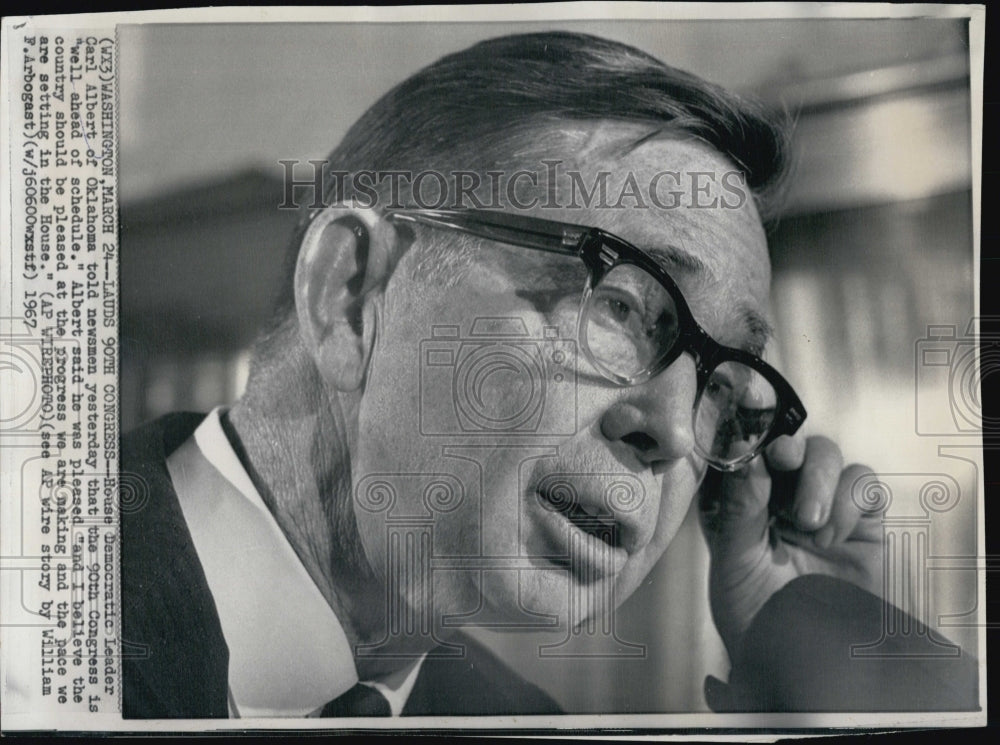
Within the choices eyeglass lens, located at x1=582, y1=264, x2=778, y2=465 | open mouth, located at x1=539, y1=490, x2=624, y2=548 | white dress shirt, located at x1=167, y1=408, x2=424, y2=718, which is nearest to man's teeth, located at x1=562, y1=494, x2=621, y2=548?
open mouth, located at x1=539, y1=490, x2=624, y2=548

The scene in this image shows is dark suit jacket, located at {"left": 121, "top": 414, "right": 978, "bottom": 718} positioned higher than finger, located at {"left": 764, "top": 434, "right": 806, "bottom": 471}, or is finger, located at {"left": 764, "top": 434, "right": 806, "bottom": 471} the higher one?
finger, located at {"left": 764, "top": 434, "right": 806, "bottom": 471}

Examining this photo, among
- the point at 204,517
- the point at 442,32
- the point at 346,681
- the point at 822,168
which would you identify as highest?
the point at 442,32

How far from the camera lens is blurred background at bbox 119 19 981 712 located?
27.1 inches

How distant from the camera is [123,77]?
2.29 ft

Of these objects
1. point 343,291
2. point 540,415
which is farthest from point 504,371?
point 343,291

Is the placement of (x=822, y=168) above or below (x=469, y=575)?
above

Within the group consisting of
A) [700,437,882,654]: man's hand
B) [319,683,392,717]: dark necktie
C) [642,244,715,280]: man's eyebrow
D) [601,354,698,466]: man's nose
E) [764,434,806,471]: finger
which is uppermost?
[642,244,715,280]: man's eyebrow

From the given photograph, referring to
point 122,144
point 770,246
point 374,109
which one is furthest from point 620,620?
point 122,144

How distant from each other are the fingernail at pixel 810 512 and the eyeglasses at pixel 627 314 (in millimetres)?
103

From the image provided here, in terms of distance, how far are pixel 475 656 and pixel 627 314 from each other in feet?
1.06

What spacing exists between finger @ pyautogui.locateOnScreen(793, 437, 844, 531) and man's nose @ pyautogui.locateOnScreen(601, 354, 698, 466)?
11 centimetres

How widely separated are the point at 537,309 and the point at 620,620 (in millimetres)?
281

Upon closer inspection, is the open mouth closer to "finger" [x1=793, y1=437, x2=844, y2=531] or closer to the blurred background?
the blurred background

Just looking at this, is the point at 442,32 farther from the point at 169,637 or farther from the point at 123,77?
the point at 169,637
